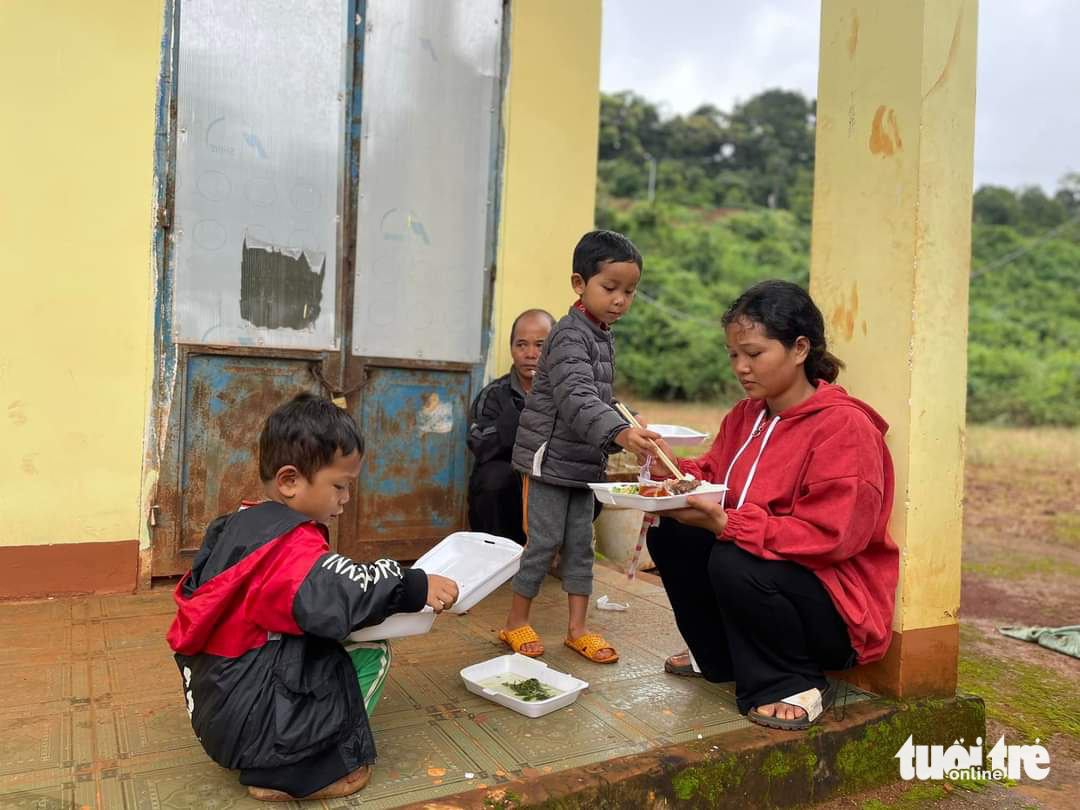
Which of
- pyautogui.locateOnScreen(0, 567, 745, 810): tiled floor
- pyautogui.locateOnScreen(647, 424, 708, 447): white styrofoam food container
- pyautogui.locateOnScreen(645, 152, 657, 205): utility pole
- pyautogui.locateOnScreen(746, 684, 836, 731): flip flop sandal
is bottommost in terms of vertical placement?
pyautogui.locateOnScreen(0, 567, 745, 810): tiled floor

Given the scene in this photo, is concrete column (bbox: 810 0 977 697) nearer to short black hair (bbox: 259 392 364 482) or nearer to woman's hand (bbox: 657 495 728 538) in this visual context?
woman's hand (bbox: 657 495 728 538)

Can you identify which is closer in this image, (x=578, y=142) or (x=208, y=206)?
(x=208, y=206)

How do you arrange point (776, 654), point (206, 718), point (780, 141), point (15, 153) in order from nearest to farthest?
point (206, 718) → point (776, 654) → point (15, 153) → point (780, 141)

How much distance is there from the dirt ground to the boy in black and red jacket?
1407mm

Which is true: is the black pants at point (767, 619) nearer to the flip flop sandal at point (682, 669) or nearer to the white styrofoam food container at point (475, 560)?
the flip flop sandal at point (682, 669)

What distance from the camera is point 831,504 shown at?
7.66 ft

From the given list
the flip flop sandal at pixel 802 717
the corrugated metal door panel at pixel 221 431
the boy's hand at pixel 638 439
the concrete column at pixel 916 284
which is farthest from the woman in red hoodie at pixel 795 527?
the corrugated metal door panel at pixel 221 431

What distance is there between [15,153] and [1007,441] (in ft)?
53.3

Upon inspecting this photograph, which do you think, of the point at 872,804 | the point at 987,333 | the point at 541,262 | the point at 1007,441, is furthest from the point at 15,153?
the point at 987,333

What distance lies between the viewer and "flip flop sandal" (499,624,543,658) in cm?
304

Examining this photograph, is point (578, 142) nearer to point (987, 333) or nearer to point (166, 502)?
point (166, 502)

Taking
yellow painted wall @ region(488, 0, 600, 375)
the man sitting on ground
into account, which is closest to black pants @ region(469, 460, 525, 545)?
the man sitting on ground

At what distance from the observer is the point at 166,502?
3.61m

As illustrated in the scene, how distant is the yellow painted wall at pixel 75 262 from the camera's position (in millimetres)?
3303
